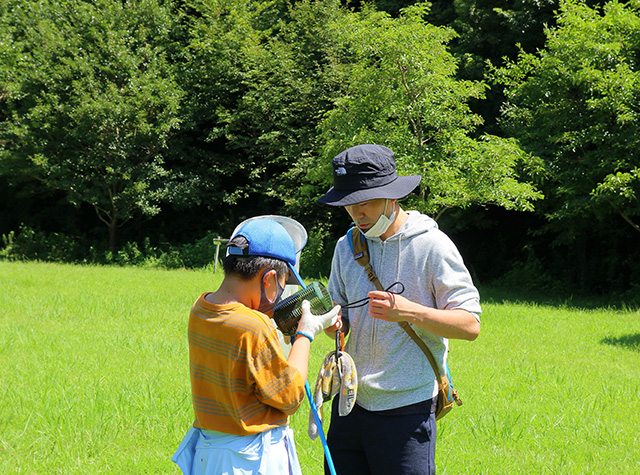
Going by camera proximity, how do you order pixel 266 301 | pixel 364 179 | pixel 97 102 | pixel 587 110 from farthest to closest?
pixel 97 102
pixel 587 110
pixel 364 179
pixel 266 301

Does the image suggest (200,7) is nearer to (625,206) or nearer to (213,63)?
(213,63)

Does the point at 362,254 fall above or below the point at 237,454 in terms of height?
above

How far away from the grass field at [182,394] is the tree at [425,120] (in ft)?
11.1

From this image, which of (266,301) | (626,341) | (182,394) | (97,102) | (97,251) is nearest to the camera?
(266,301)

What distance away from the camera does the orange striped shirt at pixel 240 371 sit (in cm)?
185

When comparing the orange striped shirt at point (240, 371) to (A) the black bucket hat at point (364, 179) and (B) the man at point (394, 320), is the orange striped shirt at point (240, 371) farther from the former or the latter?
(A) the black bucket hat at point (364, 179)

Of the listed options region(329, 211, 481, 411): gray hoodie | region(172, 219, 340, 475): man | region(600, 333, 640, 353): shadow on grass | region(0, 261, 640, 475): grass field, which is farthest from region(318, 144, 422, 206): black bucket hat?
region(600, 333, 640, 353): shadow on grass

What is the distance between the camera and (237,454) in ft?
6.23

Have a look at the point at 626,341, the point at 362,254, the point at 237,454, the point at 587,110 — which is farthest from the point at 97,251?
the point at 237,454

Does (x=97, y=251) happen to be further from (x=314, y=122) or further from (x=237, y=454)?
(x=237, y=454)

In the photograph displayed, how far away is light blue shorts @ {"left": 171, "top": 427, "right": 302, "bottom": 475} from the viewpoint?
1905mm

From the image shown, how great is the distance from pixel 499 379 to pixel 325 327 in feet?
14.4

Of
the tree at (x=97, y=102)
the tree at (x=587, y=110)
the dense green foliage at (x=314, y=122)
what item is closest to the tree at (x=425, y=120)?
the dense green foliage at (x=314, y=122)

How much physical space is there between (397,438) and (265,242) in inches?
31.9
